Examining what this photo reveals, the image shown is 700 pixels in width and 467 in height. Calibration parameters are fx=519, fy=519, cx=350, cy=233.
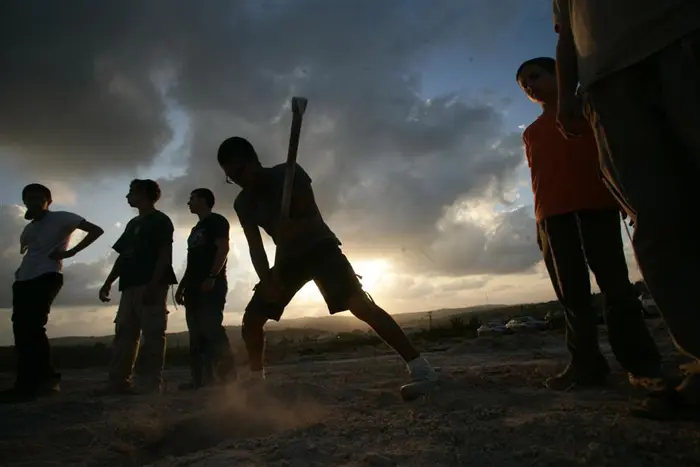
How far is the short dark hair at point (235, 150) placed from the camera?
11.1ft

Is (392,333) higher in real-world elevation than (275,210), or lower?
lower

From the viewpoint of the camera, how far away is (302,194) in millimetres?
3426

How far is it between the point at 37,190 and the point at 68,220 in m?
0.43

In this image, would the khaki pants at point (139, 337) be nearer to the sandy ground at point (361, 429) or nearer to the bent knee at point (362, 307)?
the sandy ground at point (361, 429)

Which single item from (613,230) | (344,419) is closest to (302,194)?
(344,419)

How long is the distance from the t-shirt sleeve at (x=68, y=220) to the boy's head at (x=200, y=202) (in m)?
1.05

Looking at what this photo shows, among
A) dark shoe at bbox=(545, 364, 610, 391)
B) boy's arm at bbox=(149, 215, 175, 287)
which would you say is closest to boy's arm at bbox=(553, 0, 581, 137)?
dark shoe at bbox=(545, 364, 610, 391)

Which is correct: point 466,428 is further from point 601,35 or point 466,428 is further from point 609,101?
point 601,35

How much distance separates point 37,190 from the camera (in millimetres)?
5016

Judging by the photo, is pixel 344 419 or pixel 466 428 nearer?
pixel 466 428

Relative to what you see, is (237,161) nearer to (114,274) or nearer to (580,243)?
(580,243)

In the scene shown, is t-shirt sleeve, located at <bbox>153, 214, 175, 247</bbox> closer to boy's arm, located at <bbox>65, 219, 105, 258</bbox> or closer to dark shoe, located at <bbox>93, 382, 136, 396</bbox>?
boy's arm, located at <bbox>65, 219, 105, 258</bbox>

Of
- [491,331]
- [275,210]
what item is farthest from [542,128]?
[491,331]

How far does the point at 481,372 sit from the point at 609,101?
2762 mm
